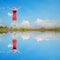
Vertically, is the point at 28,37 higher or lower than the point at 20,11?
lower

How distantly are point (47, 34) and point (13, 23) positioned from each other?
439mm

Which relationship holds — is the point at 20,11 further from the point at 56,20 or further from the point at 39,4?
the point at 56,20

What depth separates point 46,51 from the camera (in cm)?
323

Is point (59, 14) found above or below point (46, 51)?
above

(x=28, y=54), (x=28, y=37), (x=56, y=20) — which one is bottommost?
(x=28, y=54)

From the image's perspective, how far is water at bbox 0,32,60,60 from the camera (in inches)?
126

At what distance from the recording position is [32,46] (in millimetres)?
3268

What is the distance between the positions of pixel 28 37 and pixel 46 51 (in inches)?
10.7

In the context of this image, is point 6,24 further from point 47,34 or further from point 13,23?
point 47,34

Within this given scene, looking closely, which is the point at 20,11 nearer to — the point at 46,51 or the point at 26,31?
the point at 26,31

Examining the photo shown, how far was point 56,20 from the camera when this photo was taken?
10.7 ft

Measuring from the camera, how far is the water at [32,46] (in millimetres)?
3213

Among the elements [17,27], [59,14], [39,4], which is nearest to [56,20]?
[59,14]

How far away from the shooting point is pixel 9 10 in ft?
10.9
